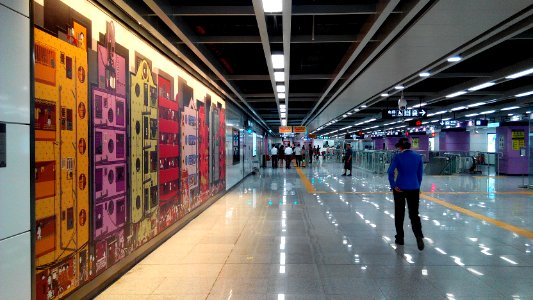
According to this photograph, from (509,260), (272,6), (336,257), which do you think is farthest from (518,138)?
(272,6)

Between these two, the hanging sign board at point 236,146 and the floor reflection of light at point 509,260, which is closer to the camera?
the floor reflection of light at point 509,260

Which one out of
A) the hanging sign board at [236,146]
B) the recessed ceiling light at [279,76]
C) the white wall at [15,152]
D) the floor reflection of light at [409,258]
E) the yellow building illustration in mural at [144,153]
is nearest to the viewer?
the white wall at [15,152]

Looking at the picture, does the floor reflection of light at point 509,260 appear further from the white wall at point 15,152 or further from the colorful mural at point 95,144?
the white wall at point 15,152

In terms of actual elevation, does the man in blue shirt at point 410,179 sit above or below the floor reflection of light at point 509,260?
above

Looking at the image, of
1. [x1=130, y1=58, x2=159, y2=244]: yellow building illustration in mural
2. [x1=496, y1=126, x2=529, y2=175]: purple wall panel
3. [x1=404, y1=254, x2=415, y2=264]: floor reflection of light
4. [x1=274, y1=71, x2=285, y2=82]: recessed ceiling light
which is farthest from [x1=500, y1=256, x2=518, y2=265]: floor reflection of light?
[x1=496, y1=126, x2=529, y2=175]: purple wall panel

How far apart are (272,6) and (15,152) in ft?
11.0

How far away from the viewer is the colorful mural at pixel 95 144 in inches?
114

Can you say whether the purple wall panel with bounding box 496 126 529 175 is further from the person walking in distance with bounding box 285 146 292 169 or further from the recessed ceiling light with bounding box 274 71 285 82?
the recessed ceiling light with bounding box 274 71 285 82

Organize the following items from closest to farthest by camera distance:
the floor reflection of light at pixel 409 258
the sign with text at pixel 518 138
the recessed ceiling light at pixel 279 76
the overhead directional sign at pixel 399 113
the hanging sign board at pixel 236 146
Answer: the floor reflection of light at pixel 409 258 < the recessed ceiling light at pixel 279 76 < the hanging sign board at pixel 236 146 < the overhead directional sign at pixel 399 113 < the sign with text at pixel 518 138

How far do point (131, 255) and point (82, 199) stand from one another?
56.8 inches

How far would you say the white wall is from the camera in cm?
238

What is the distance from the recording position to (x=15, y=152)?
8.14 ft

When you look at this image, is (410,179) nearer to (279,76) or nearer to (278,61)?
(278,61)

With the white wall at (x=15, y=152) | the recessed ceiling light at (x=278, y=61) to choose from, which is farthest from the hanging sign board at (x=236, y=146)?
the white wall at (x=15, y=152)
